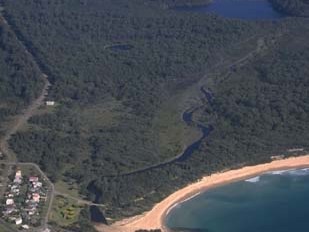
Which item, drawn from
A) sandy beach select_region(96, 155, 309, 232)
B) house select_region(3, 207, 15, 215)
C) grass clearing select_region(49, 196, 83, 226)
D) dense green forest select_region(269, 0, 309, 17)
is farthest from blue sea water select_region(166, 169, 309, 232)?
dense green forest select_region(269, 0, 309, 17)

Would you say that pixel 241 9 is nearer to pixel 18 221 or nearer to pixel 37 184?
pixel 37 184

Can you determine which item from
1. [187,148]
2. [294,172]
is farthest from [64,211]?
[294,172]

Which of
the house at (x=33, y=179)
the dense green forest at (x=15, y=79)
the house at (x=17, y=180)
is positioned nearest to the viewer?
the house at (x=17, y=180)

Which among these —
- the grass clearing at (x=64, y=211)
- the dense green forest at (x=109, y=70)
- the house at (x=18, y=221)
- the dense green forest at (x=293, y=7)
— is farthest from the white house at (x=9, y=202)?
the dense green forest at (x=293, y=7)

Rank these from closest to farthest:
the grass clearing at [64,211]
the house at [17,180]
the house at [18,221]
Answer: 1. the house at [18,221]
2. the grass clearing at [64,211]
3. the house at [17,180]

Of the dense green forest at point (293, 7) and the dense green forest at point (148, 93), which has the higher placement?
the dense green forest at point (293, 7)

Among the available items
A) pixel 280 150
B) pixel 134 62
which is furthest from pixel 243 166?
pixel 134 62

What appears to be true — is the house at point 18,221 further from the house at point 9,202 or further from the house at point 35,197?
the house at point 35,197
